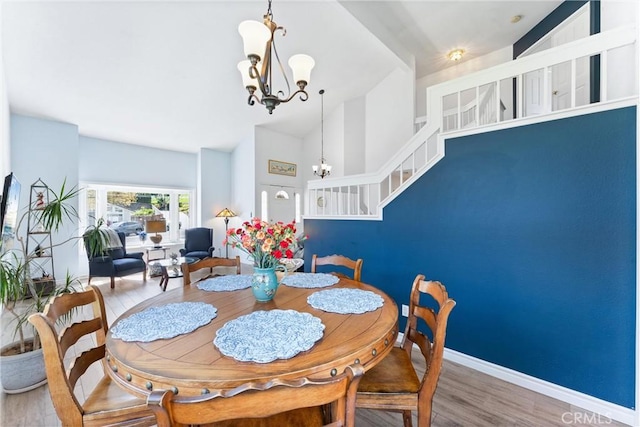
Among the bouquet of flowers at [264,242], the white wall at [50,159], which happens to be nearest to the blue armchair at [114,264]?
the white wall at [50,159]

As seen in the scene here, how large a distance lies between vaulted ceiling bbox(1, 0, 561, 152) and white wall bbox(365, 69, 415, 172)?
0.26 meters

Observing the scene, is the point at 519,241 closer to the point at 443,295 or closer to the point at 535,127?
the point at 535,127

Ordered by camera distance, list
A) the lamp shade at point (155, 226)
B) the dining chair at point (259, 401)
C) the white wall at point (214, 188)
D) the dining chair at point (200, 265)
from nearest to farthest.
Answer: the dining chair at point (259, 401) → the dining chair at point (200, 265) → the lamp shade at point (155, 226) → the white wall at point (214, 188)

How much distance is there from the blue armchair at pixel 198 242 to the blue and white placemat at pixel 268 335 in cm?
495

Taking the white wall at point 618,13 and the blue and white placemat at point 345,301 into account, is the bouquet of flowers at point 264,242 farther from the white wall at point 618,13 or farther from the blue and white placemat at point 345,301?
the white wall at point 618,13

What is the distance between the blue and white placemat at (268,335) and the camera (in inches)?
37.9

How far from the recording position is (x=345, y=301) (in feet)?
4.95

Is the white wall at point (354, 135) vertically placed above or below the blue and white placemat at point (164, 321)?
above

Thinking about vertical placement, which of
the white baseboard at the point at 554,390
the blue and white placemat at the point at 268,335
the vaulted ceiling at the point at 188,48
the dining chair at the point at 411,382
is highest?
the vaulted ceiling at the point at 188,48

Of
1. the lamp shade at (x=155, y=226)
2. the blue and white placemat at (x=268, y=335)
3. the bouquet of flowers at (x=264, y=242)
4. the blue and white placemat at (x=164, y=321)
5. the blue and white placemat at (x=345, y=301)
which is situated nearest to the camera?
the blue and white placemat at (x=268, y=335)

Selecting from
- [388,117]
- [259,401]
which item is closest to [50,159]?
[259,401]

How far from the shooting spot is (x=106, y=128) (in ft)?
16.1

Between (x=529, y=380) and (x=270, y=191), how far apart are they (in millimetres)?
5576

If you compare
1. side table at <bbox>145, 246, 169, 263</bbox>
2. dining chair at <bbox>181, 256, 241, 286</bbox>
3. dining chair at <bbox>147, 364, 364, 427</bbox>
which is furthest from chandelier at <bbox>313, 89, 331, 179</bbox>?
dining chair at <bbox>147, 364, 364, 427</bbox>
